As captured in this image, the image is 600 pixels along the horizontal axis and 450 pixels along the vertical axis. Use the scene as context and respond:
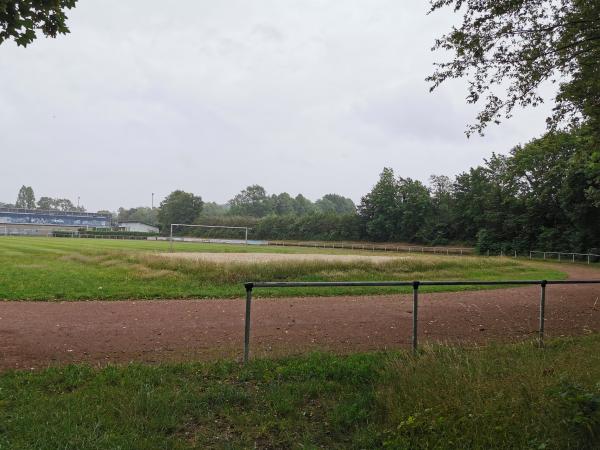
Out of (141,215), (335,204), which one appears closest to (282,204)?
(335,204)

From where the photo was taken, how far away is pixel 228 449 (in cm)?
378

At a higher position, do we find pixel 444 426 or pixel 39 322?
Result: pixel 444 426

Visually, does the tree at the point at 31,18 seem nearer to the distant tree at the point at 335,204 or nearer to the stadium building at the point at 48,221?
the stadium building at the point at 48,221

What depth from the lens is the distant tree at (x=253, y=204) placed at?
153 metres

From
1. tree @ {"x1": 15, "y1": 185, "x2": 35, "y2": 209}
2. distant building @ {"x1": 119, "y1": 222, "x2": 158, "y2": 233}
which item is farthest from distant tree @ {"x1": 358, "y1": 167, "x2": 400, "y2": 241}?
tree @ {"x1": 15, "y1": 185, "x2": 35, "y2": 209}

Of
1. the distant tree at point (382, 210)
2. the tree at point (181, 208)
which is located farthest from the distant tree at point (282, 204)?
the distant tree at point (382, 210)

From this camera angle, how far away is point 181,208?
120 metres

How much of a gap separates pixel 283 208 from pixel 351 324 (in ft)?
479

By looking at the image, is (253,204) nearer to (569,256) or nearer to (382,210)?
(382,210)

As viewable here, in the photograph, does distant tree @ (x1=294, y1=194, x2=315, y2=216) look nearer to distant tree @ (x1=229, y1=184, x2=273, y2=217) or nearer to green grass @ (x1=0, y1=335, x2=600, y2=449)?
distant tree @ (x1=229, y1=184, x2=273, y2=217)

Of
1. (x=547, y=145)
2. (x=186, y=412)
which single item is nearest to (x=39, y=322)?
(x=186, y=412)

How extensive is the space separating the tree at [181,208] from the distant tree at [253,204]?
86.2ft

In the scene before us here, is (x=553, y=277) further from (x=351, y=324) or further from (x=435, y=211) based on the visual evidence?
(x=435, y=211)

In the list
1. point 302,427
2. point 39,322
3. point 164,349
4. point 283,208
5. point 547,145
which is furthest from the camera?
point 283,208
